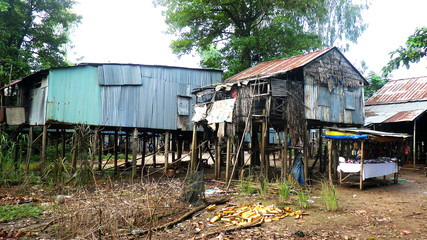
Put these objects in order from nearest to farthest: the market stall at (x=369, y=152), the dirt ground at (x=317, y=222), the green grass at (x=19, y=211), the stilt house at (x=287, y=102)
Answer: the dirt ground at (x=317, y=222)
the green grass at (x=19, y=211)
the market stall at (x=369, y=152)
the stilt house at (x=287, y=102)

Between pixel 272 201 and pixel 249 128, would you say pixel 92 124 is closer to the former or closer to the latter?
pixel 249 128

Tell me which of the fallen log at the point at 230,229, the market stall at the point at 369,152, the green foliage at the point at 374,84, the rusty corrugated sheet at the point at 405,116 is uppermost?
the green foliage at the point at 374,84

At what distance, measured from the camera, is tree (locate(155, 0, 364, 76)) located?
72.0ft

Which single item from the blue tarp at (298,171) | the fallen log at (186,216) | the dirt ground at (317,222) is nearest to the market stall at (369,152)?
the dirt ground at (317,222)

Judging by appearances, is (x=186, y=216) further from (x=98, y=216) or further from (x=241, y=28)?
(x=241, y=28)

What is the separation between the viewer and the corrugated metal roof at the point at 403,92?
2108 cm

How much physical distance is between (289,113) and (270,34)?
10873mm

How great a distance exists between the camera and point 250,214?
750cm

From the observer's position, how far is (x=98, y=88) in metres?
13.9

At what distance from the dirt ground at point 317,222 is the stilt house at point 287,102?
3.02 metres

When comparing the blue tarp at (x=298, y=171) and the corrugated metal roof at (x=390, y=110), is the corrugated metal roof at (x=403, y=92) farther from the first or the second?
the blue tarp at (x=298, y=171)

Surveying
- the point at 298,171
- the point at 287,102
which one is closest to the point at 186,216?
the point at 298,171

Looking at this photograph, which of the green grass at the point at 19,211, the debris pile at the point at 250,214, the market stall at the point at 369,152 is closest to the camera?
the debris pile at the point at 250,214

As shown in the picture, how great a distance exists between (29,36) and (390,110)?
988 inches
